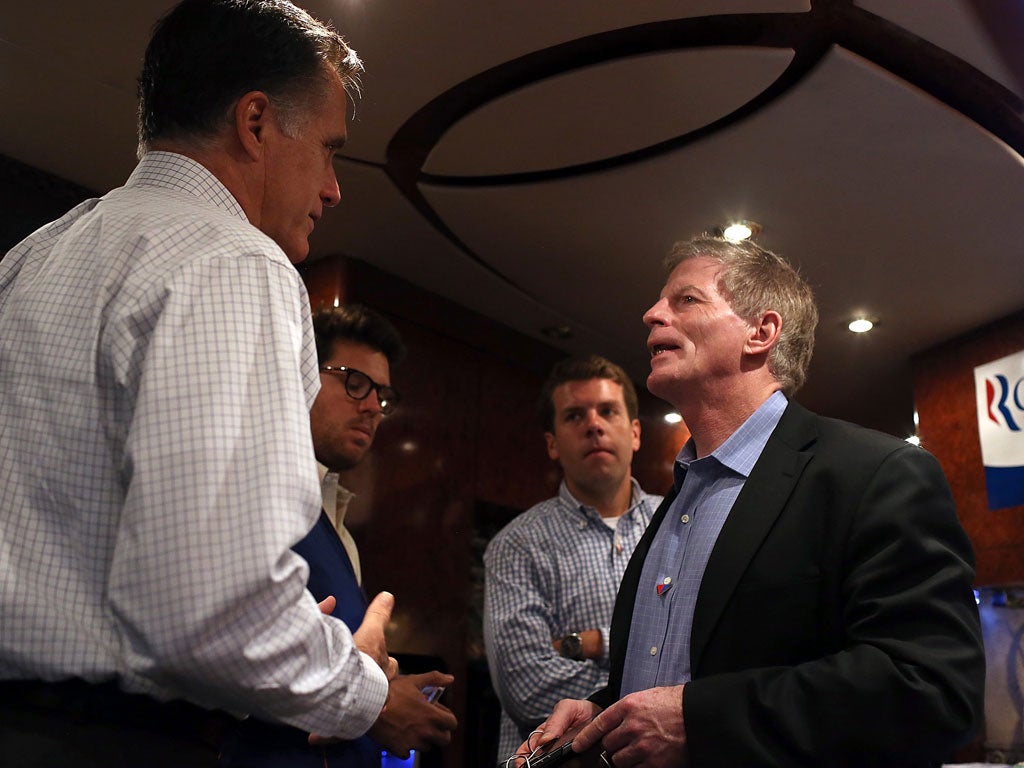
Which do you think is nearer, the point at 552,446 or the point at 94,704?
the point at 94,704

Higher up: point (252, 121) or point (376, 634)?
point (252, 121)

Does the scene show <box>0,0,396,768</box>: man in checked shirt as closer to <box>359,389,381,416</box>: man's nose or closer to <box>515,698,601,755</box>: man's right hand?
<box>515,698,601,755</box>: man's right hand

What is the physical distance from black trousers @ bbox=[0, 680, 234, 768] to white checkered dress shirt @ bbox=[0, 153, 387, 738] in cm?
3

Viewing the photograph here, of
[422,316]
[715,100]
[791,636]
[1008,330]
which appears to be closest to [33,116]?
[422,316]

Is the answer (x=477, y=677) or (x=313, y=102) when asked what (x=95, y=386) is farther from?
(x=477, y=677)

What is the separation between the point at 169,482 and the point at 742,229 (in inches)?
142

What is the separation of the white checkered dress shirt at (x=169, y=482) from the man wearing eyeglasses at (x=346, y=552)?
0.42ft

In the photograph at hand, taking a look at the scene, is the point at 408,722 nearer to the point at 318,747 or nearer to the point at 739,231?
the point at 318,747

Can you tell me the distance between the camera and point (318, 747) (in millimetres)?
1292

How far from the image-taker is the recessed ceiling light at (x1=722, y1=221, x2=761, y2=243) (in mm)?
4222

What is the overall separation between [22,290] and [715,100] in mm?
2597

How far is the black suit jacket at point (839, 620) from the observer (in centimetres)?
141

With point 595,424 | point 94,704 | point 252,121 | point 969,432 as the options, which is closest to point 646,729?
point 94,704

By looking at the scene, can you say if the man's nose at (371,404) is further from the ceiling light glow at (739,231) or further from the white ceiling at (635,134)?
the ceiling light glow at (739,231)
